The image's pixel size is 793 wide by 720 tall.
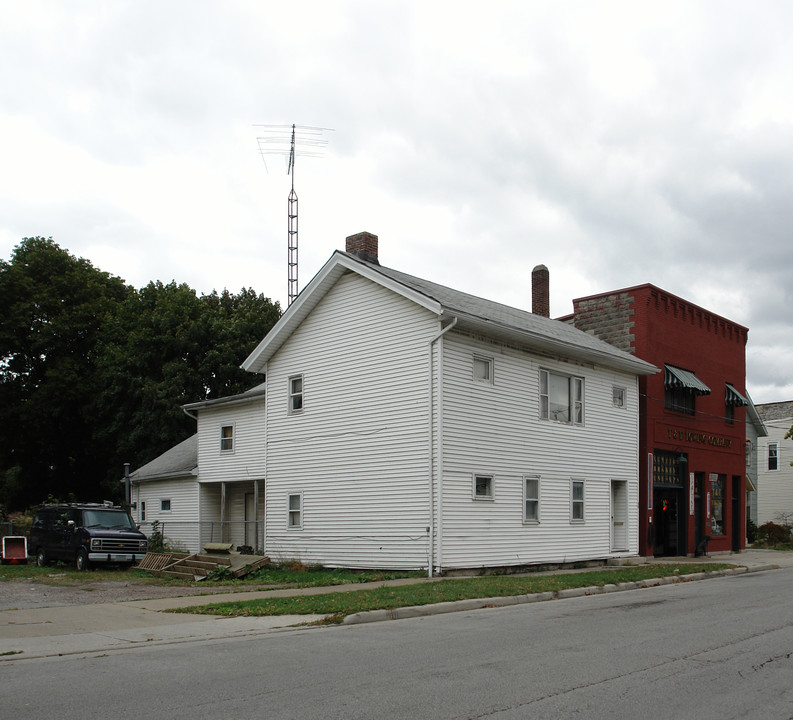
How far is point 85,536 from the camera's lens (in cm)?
2462

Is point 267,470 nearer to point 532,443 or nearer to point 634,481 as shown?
point 532,443

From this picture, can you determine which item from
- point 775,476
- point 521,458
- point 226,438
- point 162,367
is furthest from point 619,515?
point 775,476

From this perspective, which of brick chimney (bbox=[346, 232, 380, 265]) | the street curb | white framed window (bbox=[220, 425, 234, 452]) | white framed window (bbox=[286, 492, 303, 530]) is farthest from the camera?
white framed window (bbox=[220, 425, 234, 452])

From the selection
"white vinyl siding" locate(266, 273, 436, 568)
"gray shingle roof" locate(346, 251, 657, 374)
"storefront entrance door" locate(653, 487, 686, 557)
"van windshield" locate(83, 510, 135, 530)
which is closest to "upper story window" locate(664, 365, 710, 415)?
"gray shingle roof" locate(346, 251, 657, 374)

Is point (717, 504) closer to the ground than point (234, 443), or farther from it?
closer to the ground

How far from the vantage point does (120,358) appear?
45.8 m

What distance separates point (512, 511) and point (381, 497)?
360 centimetres

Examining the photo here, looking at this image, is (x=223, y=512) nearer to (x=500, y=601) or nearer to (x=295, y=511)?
(x=295, y=511)

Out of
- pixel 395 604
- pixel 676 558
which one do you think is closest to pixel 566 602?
pixel 395 604

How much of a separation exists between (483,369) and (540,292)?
11.9 m

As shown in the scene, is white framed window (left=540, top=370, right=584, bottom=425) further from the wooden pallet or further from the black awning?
the wooden pallet

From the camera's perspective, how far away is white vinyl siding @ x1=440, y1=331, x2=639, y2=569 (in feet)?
69.6

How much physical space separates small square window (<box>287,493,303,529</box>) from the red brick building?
1161 cm

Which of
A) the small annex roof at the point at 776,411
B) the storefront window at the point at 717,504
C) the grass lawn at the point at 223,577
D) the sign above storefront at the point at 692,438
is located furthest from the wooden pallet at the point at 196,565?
the small annex roof at the point at 776,411
